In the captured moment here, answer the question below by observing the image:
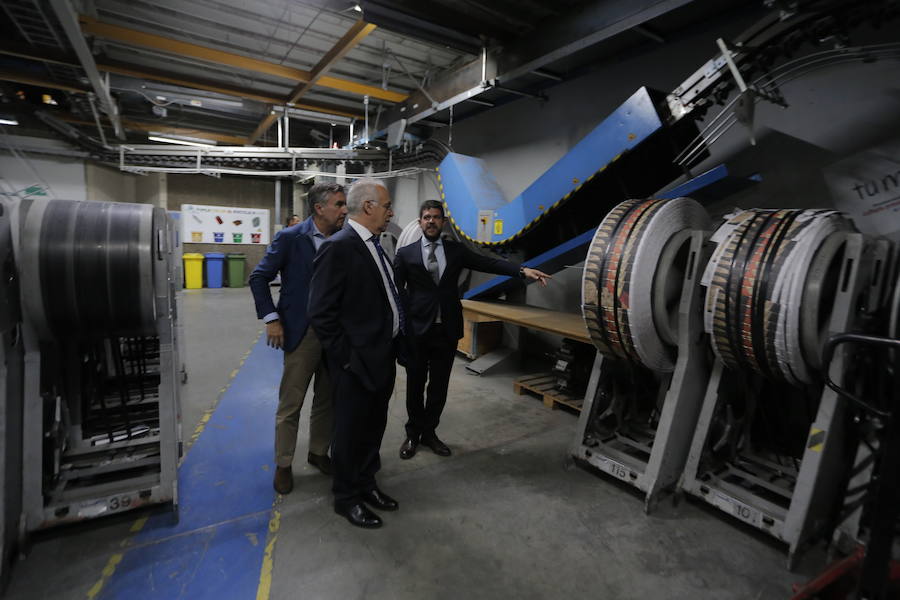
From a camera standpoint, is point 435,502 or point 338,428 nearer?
point 338,428

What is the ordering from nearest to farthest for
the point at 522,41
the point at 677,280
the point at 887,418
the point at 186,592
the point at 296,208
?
the point at 887,418 < the point at 186,592 < the point at 677,280 < the point at 522,41 < the point at 296,208

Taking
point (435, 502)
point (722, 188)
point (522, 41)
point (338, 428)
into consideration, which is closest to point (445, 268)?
point (338, 428)

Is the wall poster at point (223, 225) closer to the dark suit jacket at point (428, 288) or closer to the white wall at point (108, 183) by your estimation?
the white wall at point (108, 183)

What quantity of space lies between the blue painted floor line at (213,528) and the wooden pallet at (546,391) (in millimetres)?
2514

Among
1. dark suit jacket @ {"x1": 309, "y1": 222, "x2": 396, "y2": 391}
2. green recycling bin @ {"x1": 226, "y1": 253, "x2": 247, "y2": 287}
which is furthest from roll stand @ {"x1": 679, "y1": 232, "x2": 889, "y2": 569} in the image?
green recycling bin @ {"x1": 226, "y1": 253, "x2": 247, "y2": 287}

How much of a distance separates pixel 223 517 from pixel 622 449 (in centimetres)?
270

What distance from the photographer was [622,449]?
331 centimetres

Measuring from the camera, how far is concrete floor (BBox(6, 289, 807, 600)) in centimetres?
205

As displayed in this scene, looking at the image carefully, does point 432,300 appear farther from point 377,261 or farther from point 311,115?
point 311,115

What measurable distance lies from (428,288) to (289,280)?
93 centimetres

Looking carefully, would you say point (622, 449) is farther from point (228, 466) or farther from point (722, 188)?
point (228, 466)

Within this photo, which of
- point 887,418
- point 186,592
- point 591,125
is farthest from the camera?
point 591,125

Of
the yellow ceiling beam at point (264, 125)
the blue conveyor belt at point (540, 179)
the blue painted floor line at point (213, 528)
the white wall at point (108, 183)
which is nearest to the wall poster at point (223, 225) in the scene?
the white wall at point (108, 183)

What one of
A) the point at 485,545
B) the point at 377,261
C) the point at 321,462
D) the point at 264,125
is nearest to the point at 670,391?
the point at 485,545
